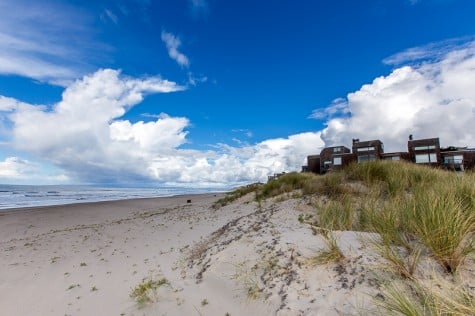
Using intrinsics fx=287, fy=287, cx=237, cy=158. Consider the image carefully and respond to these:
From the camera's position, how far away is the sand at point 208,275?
3811mm

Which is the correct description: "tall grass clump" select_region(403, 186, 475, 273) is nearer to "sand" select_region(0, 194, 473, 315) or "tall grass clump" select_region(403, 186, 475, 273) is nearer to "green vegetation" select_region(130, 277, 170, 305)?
"sand" select_region(0, 194, 473, 315)

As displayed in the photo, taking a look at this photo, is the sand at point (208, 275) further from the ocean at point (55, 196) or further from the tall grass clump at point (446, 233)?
the ocean at point (55, 196)

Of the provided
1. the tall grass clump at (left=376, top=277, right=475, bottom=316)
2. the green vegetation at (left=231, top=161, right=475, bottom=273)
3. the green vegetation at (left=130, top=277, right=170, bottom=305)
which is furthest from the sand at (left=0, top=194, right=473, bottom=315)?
the green vegetation at (left=231, top=161, right=475, bottom=273)

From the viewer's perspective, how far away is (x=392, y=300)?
291 centimetres

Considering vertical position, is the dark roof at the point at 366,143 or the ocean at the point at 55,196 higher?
the dark roof at the point at 366,143

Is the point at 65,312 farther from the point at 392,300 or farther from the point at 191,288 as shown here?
the point at 392,300

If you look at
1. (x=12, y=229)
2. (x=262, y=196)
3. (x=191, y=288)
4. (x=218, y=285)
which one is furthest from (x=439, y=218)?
(x=12, y=229)

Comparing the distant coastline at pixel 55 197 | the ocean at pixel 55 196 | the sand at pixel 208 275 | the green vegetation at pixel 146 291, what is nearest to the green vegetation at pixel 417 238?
the sand at pixel 208 275

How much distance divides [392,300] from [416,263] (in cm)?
88

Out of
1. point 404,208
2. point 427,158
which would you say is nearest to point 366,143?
point 427,158

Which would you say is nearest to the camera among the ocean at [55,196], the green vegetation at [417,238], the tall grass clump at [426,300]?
the tall grass clump at [426,300]

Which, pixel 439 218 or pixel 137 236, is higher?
pixel 439 218

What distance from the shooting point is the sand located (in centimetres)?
381

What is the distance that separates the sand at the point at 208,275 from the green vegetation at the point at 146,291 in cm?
8
